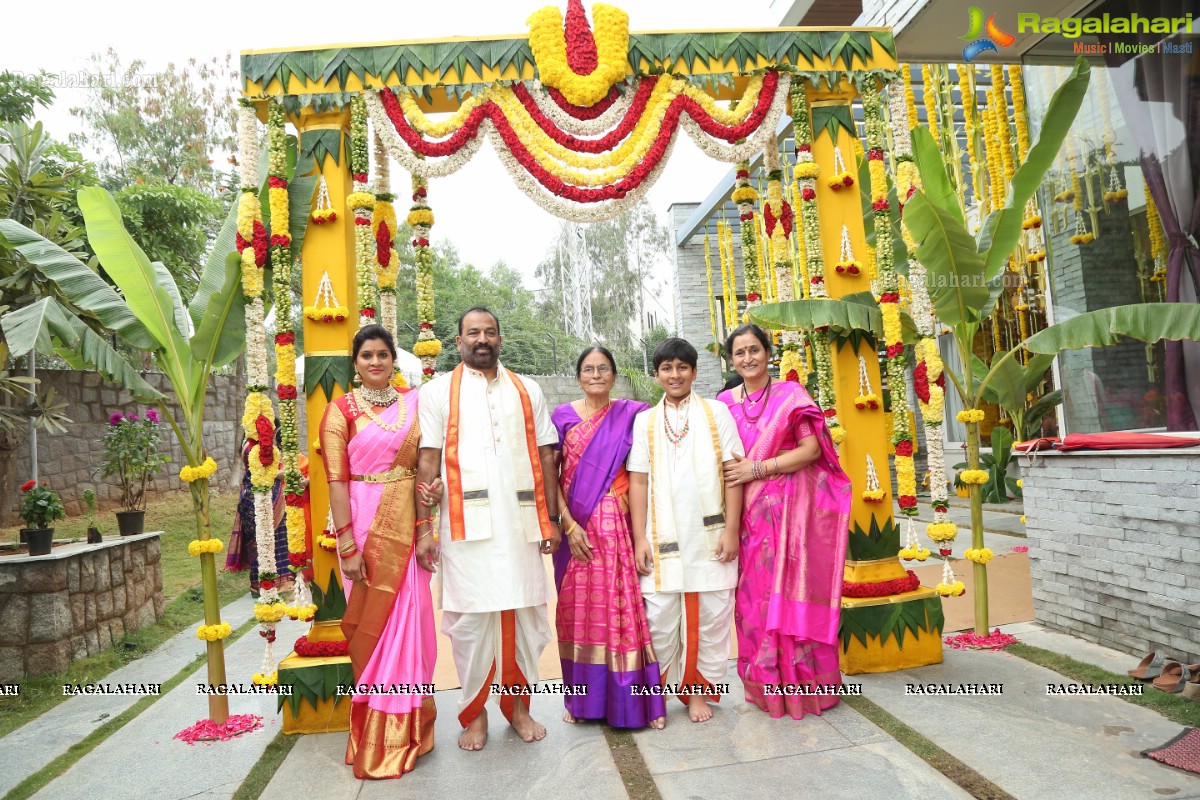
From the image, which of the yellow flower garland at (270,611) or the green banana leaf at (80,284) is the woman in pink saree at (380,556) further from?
the green banana leaf at (80,284)

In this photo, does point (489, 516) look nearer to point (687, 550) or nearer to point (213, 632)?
point (687, 550)

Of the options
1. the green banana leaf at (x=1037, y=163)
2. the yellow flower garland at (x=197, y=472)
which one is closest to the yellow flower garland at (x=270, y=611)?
the yellow flower garland at (x=197, y=472)

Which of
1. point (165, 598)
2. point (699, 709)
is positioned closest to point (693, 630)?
point (699, 709)

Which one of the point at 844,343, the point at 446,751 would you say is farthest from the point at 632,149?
the point at 446,751

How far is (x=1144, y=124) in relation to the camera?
18.2ft

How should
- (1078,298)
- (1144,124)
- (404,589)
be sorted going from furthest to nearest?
(1078,298) → (1144,124) → (404,589)

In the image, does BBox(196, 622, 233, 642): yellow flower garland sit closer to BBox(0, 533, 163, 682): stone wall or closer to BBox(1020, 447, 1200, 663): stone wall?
BBox(0, 533, 163, 682): stone wall

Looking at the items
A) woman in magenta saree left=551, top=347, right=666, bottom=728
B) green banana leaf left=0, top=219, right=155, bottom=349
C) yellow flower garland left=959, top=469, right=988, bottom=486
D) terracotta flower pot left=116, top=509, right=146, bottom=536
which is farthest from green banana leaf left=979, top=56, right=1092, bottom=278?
terracotta flower pot left=116, top=509, right=146, bottom=536

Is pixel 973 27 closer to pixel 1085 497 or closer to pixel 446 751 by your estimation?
pixel 1085 497

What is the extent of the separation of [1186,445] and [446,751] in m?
3.48

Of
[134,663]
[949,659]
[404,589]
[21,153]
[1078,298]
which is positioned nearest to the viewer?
[404,589]

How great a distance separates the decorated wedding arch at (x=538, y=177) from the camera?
3572mm

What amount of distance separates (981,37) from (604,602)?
521 cm

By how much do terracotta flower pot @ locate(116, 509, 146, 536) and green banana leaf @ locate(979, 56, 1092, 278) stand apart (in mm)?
6318
